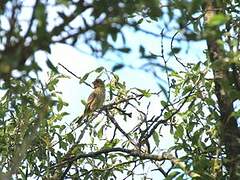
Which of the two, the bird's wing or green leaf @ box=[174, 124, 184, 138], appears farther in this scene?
the bird's wing

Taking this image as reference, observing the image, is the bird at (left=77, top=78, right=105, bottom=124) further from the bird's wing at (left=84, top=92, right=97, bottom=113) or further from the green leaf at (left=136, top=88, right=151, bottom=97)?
the green leaf at (left=136, top=88, right=151, bottom=97)

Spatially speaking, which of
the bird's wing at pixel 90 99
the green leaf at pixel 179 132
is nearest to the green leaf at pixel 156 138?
the green leaf at pixel 179 132

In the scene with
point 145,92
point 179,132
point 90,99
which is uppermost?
point 90,99

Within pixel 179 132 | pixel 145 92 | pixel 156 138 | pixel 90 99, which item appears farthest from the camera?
pixel 90 99

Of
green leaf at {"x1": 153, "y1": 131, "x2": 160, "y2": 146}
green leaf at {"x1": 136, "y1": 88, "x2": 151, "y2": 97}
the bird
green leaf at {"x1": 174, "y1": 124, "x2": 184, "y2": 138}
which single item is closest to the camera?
green leaf at {"x1": 174, "y1": 124, "x2": 184, "y2": 138}

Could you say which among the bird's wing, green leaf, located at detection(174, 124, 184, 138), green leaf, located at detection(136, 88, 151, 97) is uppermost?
the bird's wing

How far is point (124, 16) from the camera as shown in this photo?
201 centimetres

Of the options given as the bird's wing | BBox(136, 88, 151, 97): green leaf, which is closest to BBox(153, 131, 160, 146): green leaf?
BBox(136, 88, 151, 97): green leaf

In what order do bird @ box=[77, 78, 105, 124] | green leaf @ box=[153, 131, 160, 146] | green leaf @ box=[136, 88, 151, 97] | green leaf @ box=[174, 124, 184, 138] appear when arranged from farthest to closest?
bird @ box=[77, 78, 105, 124] → green leaf @ box=[136, 88, 151, 97] → green leaf @ box=[153, 131, 160, 146] → green leaf @ box=[174, 124, 184, 138]

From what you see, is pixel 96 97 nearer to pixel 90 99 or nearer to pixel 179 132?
pixel 90 99

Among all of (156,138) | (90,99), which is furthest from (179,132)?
(90,99)

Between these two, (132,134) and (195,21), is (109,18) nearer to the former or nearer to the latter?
(195,21)

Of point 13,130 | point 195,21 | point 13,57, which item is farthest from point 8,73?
point 13,130

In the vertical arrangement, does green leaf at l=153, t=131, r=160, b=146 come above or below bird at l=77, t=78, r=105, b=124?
below
